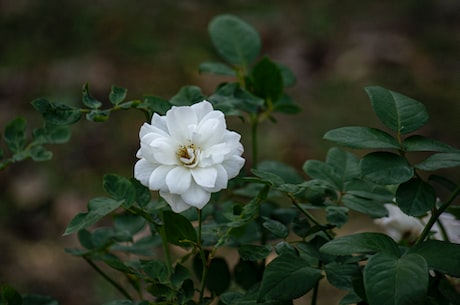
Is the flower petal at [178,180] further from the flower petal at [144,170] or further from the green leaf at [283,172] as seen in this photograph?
the green leaf at [283,172]

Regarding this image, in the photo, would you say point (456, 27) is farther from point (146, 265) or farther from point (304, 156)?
point (146, 265)

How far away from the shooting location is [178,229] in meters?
0.81

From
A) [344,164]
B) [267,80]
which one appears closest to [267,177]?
[344,164]

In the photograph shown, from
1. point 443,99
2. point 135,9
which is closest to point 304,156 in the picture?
point 443,99

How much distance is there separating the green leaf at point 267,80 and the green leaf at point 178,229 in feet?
1.21

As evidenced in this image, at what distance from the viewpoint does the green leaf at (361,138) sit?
2.56 ft

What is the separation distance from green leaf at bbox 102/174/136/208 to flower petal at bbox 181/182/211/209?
4.3 inches

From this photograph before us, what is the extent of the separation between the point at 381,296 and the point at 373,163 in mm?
166

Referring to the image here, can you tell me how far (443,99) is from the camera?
2.83 m

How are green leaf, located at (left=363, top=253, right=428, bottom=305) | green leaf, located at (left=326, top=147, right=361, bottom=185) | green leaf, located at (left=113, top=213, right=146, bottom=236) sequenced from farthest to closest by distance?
green leaf, located at (left=113, top=213, right=146, bottom=236) < green leaf, located at (left=326, top=147, right=361, bottom=185) < green leaf, located at (left=363, top=253, right=428, bottom=305)

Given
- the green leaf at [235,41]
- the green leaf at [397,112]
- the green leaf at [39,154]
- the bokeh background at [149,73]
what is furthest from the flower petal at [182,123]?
the bokeh background at [149,73]

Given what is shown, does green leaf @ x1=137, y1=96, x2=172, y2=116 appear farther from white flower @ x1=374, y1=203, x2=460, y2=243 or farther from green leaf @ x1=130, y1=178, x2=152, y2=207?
white flower @ x1=374, y1=203, x2=460, y2=243

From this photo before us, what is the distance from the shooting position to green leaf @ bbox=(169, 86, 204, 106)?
34.5 inches

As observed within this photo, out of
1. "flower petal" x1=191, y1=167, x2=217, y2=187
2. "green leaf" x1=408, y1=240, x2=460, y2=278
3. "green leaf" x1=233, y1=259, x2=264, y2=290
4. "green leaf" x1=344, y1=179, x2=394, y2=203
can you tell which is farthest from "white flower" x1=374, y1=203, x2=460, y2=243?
"flower petal" x1=191, y1=167, x2=217, y2=187
